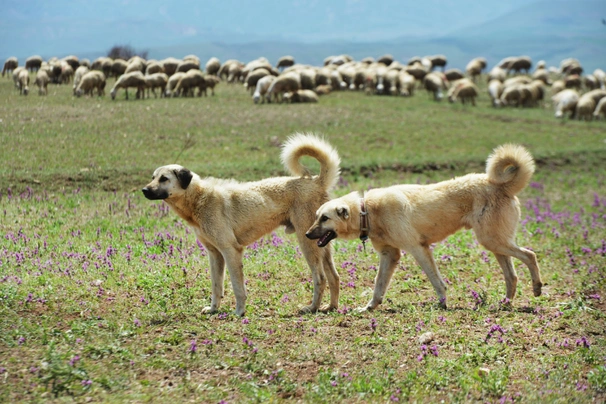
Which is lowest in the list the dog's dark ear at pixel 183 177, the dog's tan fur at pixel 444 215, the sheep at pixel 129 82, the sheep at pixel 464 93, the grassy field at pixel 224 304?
the grassy field at pixel 224 304

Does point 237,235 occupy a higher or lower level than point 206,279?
higher

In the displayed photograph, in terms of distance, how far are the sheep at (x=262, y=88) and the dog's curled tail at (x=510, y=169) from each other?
79.1 ft

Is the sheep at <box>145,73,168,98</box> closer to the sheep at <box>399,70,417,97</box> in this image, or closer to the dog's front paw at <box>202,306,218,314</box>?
the sheep at <box>399,70,417,97</box>

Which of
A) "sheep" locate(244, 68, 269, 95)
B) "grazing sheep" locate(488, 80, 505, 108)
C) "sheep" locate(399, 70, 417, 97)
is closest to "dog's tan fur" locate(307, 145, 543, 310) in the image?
"sheep" locate(244, 68, 269, 95)

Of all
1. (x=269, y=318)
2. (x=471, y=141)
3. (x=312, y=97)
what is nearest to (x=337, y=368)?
(x=269, y=318)

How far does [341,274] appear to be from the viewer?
10.3 metres

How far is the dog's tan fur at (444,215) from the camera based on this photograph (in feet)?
28.6

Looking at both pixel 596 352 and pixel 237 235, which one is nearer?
pixel 596 352

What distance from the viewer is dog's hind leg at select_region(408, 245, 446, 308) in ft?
27.9

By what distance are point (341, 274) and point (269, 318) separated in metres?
2.52

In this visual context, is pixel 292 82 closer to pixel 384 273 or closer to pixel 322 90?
pixel 322 90

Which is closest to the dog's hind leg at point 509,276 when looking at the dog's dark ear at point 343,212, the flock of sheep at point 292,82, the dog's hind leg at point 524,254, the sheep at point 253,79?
the dog's hind leg at point 524,254

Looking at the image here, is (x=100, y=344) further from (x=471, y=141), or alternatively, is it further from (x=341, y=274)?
(x=471, y=141)

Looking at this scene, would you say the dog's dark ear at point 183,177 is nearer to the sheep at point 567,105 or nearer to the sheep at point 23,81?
Result: the sheep at point 23,81
